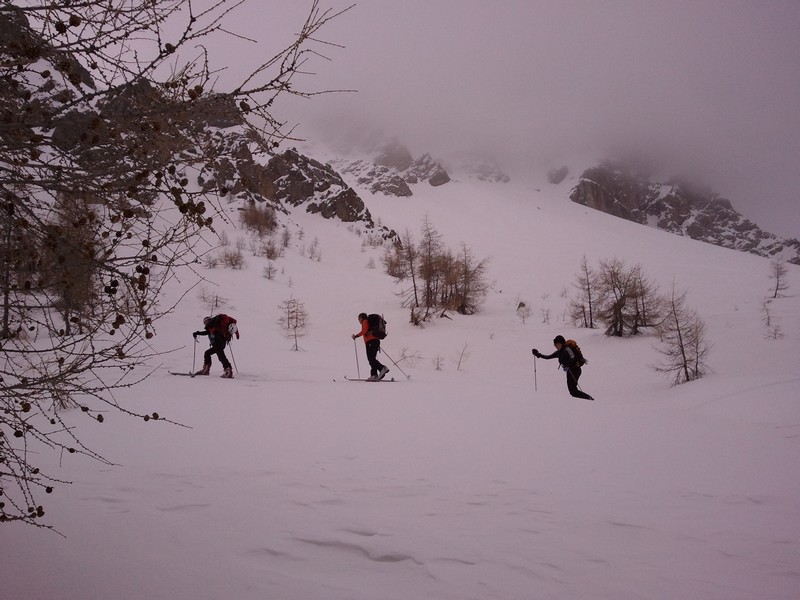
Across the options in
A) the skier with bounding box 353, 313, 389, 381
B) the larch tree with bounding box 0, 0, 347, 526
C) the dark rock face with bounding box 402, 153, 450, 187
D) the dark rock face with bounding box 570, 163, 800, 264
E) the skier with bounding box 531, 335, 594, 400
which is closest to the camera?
the larch tree with bounding box 0, 0, 347, 526

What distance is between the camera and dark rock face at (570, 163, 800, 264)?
160 m

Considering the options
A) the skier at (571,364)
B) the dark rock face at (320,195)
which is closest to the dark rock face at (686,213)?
the dark rock face at (320,195)

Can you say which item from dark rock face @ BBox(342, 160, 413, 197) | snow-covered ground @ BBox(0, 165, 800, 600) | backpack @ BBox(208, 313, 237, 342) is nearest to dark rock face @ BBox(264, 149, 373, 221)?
dark rock face @ BBox(342, 160, 413, 197)

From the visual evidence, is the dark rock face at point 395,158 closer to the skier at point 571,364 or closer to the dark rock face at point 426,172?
the dark rock face at point 426,172

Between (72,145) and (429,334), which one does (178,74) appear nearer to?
(72,145)

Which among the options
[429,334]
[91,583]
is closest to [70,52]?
[91,583]

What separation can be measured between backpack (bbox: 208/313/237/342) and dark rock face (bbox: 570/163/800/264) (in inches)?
6461

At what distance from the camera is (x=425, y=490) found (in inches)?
127

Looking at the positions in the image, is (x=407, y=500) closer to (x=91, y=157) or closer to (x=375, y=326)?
(x=91, y=157)

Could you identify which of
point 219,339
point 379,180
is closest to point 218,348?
point 219,339

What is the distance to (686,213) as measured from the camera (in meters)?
176

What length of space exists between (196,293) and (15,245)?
20.4 meters

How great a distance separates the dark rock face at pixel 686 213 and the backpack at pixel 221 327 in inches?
6461

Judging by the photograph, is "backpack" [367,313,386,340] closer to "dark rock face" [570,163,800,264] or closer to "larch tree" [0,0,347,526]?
"larch tree" [0,0,347,526]
